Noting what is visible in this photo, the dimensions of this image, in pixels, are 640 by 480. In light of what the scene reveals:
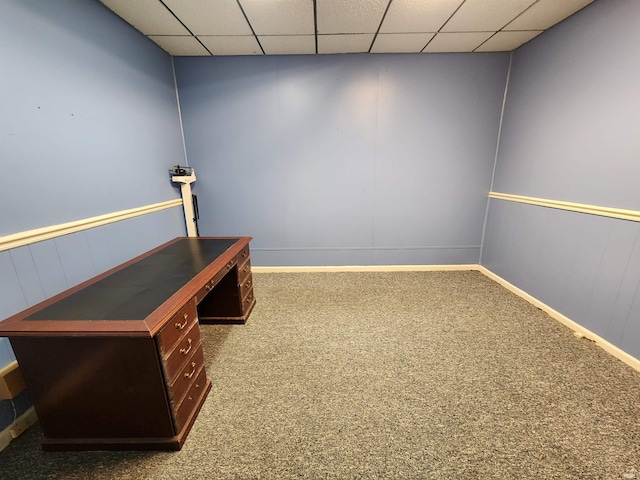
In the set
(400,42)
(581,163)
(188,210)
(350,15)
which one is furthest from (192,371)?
(400,42)

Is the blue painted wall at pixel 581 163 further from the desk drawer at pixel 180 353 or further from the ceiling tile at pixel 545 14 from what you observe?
the desk drawer at pixel 180 353

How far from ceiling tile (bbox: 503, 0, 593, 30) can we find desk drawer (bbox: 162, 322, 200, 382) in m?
3.31

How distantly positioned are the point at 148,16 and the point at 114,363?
257cm

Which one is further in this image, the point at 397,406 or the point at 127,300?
the point at 397,406

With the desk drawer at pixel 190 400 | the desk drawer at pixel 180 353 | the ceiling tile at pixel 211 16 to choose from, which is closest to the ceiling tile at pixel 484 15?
the ceiling tile at pixel 211 16

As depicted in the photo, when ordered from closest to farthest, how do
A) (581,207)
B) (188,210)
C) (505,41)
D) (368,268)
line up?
(581,207) < (505,41) < (188,210) < (368,268)

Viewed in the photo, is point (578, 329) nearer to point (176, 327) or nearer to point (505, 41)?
point (505, 41)

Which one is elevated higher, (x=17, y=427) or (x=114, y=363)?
(x=114, y=363)

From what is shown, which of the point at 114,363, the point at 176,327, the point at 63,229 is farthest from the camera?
the point at 63,229

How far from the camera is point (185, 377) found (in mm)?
1304

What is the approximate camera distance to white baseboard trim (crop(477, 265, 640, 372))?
176cm

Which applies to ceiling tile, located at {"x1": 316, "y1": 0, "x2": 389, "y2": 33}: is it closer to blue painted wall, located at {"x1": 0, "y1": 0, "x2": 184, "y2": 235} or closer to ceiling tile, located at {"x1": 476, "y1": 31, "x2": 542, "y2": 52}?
ceiling tile, located at {"x1": 476, "y1": 31, "x2": 542, "y2": 52}

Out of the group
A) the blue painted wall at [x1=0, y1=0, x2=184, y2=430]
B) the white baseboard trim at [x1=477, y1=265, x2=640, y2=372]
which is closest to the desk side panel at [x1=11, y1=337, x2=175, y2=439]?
the blue painted wall at [x1=0, y1=0, x2=184, y2=430]

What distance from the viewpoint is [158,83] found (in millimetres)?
2596
